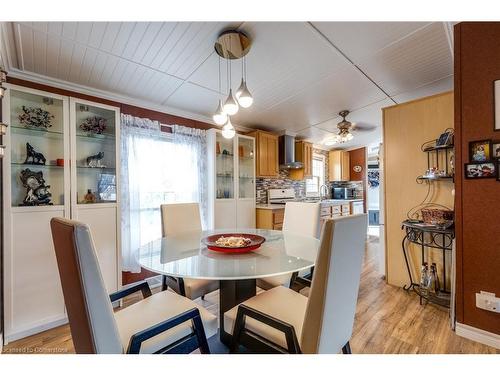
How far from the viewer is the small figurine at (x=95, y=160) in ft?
7.38

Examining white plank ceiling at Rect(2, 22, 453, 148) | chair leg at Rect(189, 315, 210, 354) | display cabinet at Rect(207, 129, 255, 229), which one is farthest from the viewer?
display cabinet at Rect(207, 129, 255, 229)

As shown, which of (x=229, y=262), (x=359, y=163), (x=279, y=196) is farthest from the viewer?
(x=359, y=163)

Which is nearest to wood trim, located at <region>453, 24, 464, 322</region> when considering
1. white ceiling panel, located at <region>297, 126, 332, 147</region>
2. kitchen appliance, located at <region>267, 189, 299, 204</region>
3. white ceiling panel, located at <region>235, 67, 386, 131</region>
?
white ceiling panel, located at <region>235, 67, 386, 131</region>

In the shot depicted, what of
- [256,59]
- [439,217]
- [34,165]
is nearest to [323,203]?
[439,217]

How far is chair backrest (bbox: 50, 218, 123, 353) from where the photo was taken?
0.78 m

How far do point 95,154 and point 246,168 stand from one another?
208cm

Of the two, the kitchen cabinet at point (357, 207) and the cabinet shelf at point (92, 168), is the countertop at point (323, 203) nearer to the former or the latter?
the kitchen cabinet at point (357, 207)

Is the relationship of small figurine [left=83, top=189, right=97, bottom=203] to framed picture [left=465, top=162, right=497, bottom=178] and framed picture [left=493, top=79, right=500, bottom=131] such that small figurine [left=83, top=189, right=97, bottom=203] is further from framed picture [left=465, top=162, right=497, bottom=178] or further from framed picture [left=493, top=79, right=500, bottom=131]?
framed picture [left=493, top=79, right=500, bottom=131]

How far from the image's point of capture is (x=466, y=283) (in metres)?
1.71

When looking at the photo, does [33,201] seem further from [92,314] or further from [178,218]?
[92,314]

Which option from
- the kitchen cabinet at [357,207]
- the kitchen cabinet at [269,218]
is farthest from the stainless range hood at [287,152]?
the kitchen cabinet at [357,207]

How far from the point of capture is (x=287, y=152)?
13.9 feet
